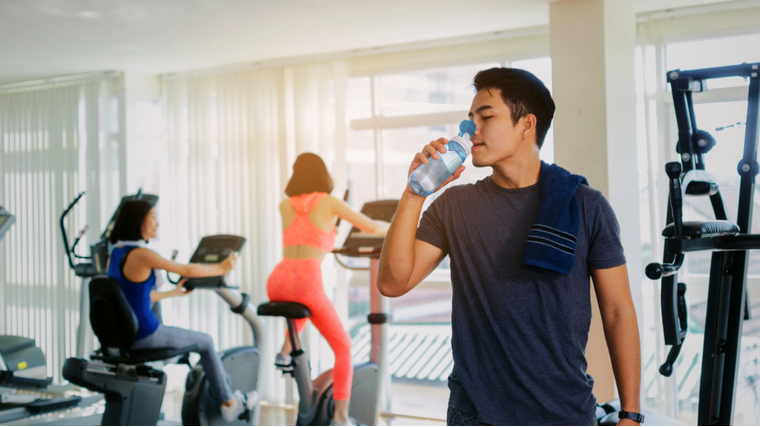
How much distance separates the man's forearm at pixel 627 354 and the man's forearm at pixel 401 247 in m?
0.44

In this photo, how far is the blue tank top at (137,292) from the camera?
3125 millimetres

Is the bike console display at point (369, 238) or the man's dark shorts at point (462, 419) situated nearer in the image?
the man's dark shorts at point (462, 419)

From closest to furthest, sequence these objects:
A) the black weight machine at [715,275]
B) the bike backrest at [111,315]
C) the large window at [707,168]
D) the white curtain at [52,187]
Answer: the black weight machine at [715,275] < the bike backrest at [111,315] < the large window at [707,168] < the white curtain at [52,187]

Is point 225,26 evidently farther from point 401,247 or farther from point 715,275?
point 715,275

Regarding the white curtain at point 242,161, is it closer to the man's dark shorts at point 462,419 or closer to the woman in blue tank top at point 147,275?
the woman in blue tank top at point 147,275

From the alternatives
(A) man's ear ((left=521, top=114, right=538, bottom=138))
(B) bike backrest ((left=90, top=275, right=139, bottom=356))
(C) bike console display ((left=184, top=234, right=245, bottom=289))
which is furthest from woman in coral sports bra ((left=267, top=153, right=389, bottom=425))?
(A) man's ear ((left=521, top=114, right=538, bottom=138))

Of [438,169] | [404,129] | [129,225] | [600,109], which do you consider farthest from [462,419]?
[404,129]

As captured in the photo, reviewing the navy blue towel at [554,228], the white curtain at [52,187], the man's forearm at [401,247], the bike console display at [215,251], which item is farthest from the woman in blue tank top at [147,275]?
the navy blue towel at [554,228]

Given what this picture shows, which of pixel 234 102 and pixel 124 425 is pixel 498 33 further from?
pixel 124 425

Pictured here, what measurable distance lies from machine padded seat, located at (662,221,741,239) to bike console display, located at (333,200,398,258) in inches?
61.9

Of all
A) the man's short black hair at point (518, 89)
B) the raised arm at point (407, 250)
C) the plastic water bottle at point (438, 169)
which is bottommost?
the raised arm at point (407, 250)

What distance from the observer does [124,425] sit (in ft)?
10.6

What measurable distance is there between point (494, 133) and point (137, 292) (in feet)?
8.03

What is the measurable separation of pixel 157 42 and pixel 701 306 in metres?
3.77
